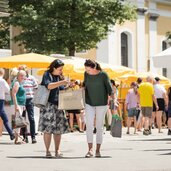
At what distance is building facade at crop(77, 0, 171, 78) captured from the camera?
152ft

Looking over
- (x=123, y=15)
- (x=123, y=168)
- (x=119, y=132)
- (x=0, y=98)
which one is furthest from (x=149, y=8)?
(x=123, y=168)

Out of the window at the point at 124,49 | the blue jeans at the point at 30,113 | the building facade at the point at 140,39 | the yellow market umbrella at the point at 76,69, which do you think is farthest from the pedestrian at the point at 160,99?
the window at the point at 124,49

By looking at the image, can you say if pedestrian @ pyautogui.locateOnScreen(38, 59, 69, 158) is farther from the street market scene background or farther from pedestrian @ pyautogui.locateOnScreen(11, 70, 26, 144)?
pedestrian @ pyautogui.locateOnScreen(11, 70, 26, 144)

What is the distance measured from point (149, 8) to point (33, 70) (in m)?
26.7

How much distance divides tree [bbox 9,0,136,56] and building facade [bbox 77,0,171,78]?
963 cm

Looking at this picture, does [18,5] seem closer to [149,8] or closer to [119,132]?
[149,8]

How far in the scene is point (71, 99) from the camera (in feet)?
42.4

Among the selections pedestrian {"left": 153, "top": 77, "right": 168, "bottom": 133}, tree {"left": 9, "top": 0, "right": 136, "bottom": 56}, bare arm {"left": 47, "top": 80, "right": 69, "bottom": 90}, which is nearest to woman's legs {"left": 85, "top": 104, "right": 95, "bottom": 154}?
bare arm {"left": 47, "top": 80, "right": 69, "bottom": 90}

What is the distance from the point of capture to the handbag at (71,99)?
1273 cm

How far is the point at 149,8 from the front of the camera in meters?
49.3

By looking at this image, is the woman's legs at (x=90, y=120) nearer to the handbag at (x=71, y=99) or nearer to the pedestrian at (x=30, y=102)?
the handbag at (x=71, y=99)

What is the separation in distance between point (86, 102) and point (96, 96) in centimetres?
23

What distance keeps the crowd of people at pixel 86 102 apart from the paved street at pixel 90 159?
44 cm

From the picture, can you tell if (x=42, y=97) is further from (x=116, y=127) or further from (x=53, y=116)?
(x=116, y=127)
